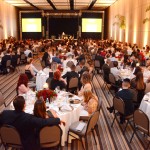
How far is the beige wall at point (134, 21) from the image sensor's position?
15775mm

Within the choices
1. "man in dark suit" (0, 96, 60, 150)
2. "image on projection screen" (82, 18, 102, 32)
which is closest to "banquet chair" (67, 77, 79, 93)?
"man in dark suit" (0, 96, 60, 150)

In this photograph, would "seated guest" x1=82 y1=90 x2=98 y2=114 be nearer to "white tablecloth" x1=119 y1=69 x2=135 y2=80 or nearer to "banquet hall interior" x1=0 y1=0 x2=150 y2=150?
"banquet hall interior" x1=0 y1=0 x2=150 y2=150

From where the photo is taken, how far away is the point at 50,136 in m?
4.29

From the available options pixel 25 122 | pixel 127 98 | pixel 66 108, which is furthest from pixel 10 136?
pixel 127 98

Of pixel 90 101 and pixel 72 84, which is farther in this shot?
pixel 72 84

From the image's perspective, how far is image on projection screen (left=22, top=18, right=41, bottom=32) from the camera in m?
31.4

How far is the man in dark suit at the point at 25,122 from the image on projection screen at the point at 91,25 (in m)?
28.2

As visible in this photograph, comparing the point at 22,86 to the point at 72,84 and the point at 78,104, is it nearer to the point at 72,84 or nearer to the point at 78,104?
the point at 78,104

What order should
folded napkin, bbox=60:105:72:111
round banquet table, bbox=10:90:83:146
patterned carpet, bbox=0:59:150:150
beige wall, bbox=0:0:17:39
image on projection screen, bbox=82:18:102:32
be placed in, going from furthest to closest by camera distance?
image on projection screen, bbox=82:18:102:32 → beige wall, bbox=0:0:17:39 → patterned carpet, bbox=0:59:150:150 → folded napkin, bbox=60:105:72:111 → round banquet table, bbox=10:90:83:146

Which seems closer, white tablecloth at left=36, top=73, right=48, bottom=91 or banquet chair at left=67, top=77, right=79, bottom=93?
banquet chair at left=67, top=77, right=79, bottom=93

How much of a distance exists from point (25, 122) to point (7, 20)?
77.8 feet

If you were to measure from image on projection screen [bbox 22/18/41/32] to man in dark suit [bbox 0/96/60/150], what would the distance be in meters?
28.5

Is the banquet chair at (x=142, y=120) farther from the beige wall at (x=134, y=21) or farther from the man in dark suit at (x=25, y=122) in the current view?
the beige wall at (x=134, y=21)

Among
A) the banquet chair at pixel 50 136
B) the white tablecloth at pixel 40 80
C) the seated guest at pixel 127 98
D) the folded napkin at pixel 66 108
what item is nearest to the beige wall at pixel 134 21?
the white tablecloth at pixel 40 80
